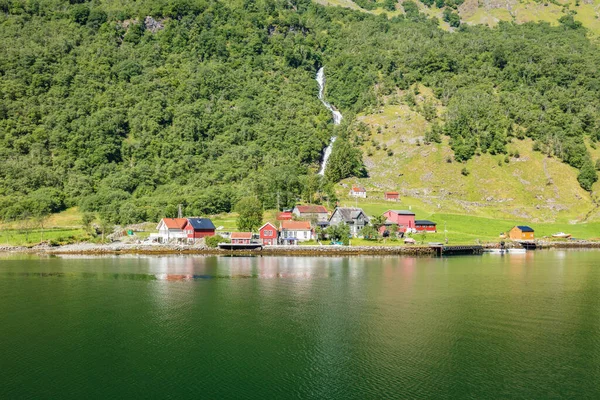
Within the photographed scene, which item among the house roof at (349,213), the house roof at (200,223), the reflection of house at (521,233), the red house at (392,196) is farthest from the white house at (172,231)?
the reflection of house at (521,233)

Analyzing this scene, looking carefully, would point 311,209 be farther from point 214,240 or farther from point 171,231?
point 171,231

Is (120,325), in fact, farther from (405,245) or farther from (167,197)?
(167,197)

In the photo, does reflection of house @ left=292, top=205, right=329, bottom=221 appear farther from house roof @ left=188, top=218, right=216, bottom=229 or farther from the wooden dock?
the wooden dock

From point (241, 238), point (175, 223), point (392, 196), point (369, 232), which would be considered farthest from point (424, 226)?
point (175, 223)

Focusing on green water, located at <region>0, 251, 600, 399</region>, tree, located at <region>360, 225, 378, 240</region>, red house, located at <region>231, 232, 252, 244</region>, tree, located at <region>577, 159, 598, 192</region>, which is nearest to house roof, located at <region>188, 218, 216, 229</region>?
red house, located at <region>231, 232, 252, 244</region>

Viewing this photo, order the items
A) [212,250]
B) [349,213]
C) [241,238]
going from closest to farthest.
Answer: [212,250]
[241,238]
[349,213]

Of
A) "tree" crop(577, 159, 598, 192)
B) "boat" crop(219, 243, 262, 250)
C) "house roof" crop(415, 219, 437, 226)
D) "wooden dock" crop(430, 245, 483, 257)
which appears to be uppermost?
"tree" crop(577, 159, 598, 192)

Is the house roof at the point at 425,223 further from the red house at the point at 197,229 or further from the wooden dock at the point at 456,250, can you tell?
the red house at the point at 197,229

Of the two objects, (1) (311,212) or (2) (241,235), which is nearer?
(2) (241,235)
